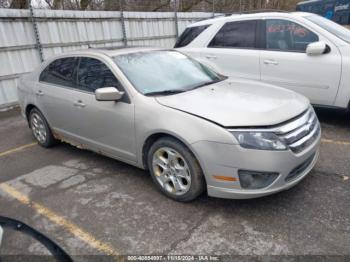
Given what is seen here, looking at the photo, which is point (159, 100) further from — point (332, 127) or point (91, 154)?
point (332, 127)

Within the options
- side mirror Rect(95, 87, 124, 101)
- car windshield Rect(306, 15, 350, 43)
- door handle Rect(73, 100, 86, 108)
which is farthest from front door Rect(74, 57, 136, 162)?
car windshield Rect(306, 15, 350, 43)

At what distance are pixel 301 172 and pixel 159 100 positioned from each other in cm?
155

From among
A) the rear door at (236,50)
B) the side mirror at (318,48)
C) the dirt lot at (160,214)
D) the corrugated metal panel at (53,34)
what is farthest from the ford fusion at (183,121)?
the corrugated metal panel at (53,34)

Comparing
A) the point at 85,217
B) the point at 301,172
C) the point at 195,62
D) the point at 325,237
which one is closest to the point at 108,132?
the point at 85,217

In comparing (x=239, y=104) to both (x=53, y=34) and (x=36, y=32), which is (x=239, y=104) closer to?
(x=36, y=32)

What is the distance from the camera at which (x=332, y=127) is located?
5094 mm

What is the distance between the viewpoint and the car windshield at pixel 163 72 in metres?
3.55

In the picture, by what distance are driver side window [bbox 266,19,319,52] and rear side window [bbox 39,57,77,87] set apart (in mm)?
3170

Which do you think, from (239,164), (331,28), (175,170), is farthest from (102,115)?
(331,28)

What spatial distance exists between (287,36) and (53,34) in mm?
Answer: 6066

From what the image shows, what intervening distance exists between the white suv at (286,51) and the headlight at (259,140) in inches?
100

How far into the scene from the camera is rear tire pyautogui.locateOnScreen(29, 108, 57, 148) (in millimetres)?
4941

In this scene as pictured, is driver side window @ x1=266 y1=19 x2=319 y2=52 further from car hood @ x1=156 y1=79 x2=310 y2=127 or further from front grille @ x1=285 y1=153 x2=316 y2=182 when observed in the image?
front grille @ x1=285 y1=153 x2=316 y2=182

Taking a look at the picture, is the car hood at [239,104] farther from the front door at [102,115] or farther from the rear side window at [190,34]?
the rear side window at [190,34]
